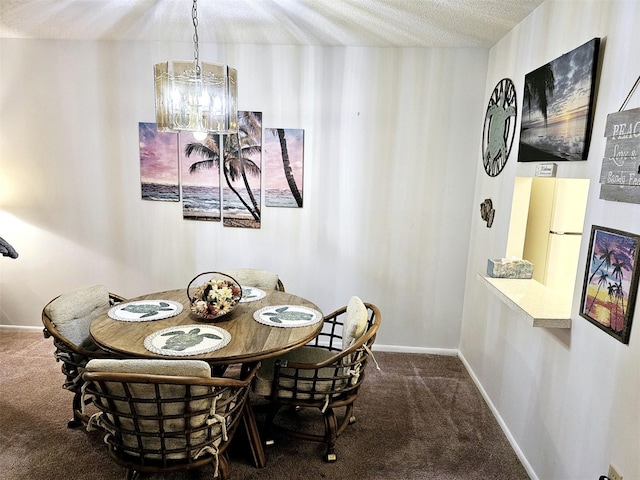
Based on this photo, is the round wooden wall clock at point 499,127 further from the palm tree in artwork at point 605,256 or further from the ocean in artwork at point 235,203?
the ocean in artwork at point 235,203

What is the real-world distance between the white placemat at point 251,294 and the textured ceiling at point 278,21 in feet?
6.02

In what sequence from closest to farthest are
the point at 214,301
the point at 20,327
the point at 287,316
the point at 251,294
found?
the point at 214,301 < the point at 287,316 < the point at 251,294 < the point at 20,327

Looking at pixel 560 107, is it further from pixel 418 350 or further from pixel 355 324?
pixel 418 350

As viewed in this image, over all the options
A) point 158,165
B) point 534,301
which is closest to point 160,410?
point 534,301

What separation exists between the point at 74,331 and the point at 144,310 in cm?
37

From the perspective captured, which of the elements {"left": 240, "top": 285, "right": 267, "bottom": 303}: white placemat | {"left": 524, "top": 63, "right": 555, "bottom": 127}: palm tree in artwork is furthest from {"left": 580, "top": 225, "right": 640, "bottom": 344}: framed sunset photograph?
{"left": 240, "top": 285, "right": 267, "bottom": 303}: white placemat

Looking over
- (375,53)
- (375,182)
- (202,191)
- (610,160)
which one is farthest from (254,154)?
(610,160)

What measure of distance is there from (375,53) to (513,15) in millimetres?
1054

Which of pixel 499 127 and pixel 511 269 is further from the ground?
pixel 499 127

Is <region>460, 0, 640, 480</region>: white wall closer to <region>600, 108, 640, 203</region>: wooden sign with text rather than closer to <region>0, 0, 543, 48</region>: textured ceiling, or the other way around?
<region>600, 108, 640, 203</region>: wooden sign with text

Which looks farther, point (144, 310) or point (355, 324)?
point (144, 310)

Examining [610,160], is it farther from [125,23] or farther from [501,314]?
[125,23]

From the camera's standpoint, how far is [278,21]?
9.05 feet

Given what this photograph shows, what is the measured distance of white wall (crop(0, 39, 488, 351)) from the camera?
10.7 ft
